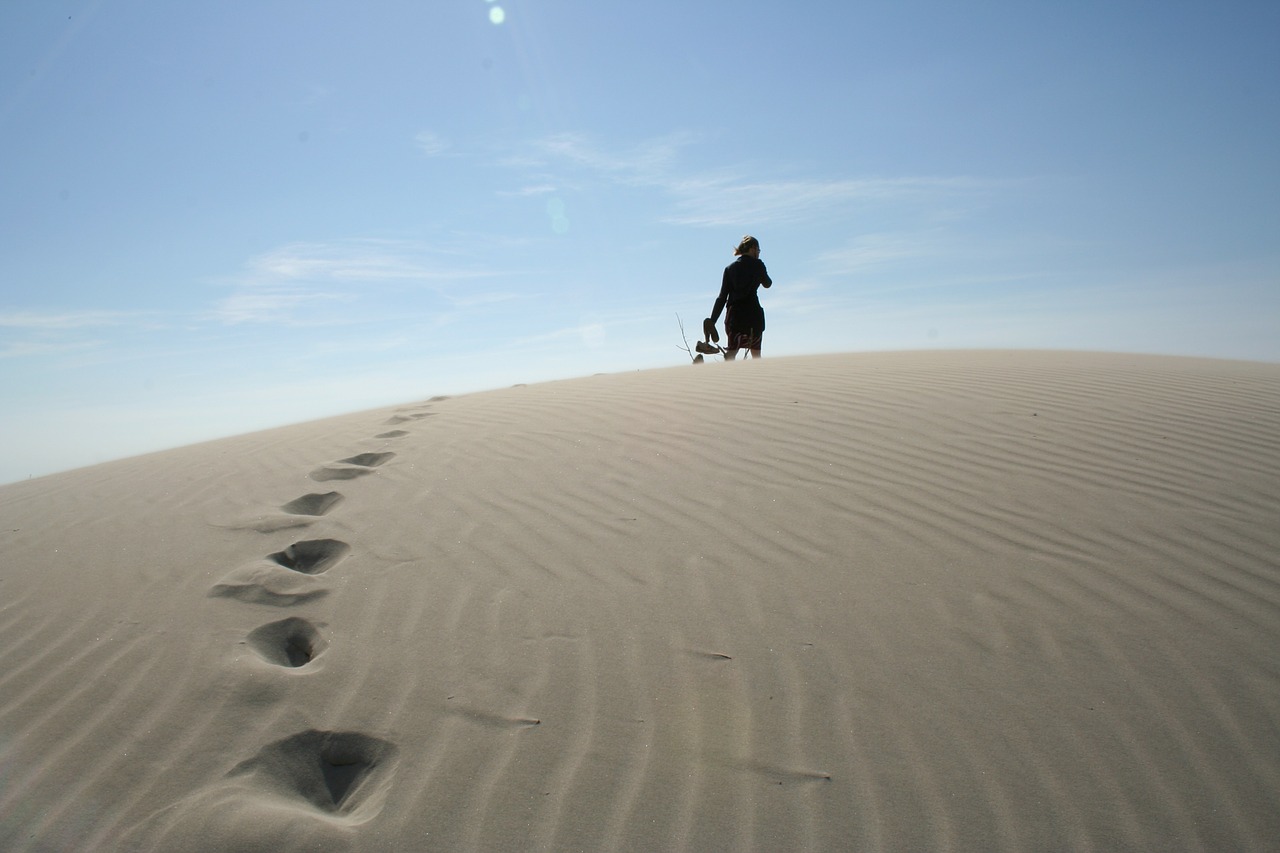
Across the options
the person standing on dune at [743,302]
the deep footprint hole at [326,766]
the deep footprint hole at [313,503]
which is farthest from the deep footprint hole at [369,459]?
the person standing on dune at [743,302]

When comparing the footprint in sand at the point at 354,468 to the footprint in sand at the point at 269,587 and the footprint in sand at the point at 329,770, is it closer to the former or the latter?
the footprint in sand at the point at 269,587

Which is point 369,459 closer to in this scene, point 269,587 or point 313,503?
point 313,503

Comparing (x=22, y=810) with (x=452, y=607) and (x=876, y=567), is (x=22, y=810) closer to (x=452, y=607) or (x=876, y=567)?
(x=452, y=607)

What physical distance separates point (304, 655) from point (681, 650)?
1418 mm

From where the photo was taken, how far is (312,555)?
3.48 meters

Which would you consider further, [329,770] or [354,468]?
[354,468]

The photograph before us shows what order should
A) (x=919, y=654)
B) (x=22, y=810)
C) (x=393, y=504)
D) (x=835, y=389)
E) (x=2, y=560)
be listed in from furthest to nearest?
(x=835, y=389) → (x=393, y=504) → (x=2, y=560) → (x=919, y=654) → (x=22, y=810)

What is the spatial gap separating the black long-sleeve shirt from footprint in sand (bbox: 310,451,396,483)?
16.8 feet

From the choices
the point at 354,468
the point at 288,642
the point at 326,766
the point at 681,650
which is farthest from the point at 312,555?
the point at 681,650

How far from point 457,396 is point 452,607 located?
4.96m

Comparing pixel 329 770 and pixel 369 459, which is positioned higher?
pixel 369 459

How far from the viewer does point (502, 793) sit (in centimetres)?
213

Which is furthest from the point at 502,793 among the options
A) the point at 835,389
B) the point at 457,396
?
the point at 457,396

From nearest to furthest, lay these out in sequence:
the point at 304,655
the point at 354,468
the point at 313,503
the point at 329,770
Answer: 1. the point at 329,770
2. the point at 304,655
3. the point at 313,503
4. the point at 354,468
